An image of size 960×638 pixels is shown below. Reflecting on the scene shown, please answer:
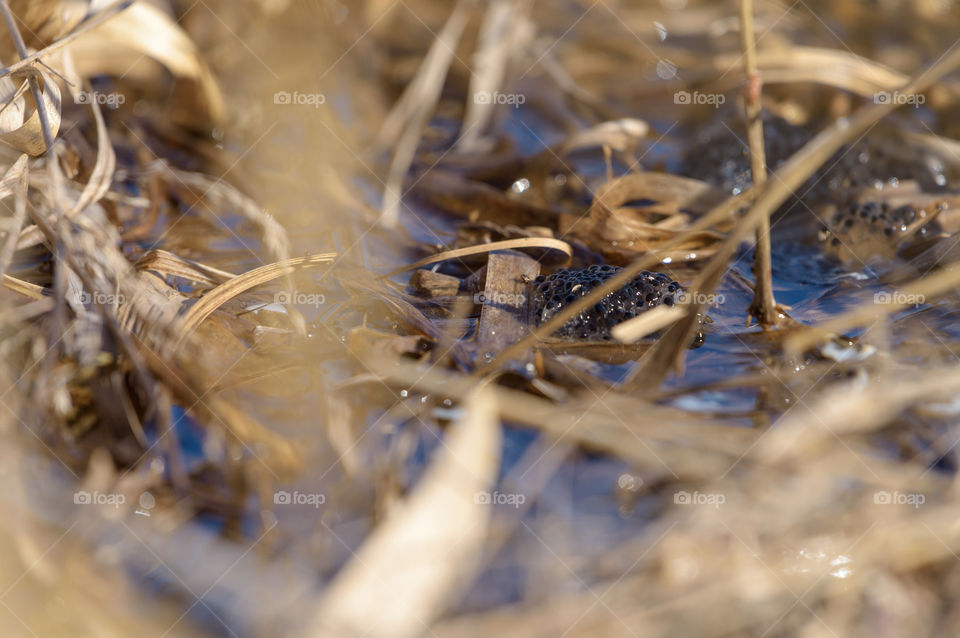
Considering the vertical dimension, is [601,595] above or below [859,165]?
below

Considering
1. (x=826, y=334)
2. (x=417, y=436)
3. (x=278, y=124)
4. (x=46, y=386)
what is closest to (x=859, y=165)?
(x=826, y=334)

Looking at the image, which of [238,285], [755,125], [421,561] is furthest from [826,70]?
[421,561]

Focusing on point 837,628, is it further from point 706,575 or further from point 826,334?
point 826,334

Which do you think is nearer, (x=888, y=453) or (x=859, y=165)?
(x=888, y=453)

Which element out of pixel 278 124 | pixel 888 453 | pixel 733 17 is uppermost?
pixel 733 17

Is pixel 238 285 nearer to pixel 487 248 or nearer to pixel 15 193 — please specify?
pixel 15 193

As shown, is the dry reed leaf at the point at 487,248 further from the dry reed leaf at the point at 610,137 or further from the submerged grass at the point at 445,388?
the dry reed leaf at the point at 610,137

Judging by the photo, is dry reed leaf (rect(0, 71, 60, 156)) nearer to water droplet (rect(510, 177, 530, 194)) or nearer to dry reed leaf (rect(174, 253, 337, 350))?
dry reed leaf (rect(174, 253, 337, 350))
